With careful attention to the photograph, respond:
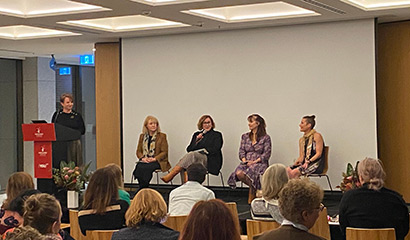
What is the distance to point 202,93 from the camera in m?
11.5

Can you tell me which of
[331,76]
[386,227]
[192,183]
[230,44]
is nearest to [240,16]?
[230,44]

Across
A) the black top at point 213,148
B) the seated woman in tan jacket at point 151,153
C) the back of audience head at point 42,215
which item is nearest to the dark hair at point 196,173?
the back of audience head at point 42,215

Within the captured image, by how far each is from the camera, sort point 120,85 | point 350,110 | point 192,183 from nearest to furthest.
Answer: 1. point 192,183
2. point 350,110
3. point 120,85

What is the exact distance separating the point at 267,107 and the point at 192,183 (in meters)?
4.93

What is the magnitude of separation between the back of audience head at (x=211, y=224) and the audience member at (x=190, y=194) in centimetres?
303

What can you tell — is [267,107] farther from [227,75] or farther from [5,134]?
[5,134]

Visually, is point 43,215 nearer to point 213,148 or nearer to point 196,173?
point 196,173

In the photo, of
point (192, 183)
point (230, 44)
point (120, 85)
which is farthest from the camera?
point (120, 85)

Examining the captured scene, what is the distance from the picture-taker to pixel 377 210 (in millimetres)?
5234

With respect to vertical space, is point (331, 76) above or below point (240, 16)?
below

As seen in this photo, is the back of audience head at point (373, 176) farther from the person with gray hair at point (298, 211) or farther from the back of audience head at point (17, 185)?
the back of audience head at point (17, 185)

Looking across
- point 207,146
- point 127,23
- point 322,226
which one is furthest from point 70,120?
point 322,226

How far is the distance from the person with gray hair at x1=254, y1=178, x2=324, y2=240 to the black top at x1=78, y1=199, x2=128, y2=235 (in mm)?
1977

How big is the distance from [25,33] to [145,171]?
354 centimetres
